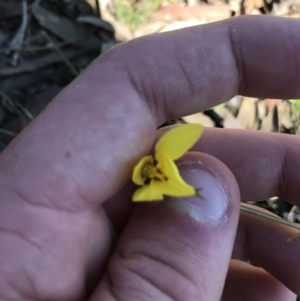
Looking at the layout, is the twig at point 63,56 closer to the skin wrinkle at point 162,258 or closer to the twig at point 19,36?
the twig at point 19,36

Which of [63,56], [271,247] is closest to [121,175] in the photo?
[271,247]

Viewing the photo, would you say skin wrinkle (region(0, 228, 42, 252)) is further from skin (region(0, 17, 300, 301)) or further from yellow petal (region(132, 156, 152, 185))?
yellow petal (region(132, 156, 152, 185))

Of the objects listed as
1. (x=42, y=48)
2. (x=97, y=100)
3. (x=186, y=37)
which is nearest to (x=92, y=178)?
(x=97, y=100)

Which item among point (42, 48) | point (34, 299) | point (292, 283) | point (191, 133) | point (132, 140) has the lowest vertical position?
point (292, 283)

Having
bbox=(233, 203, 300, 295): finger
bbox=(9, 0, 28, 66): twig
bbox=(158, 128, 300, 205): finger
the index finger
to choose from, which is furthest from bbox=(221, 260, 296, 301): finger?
bbox=(9, 0, 28, 66): twig

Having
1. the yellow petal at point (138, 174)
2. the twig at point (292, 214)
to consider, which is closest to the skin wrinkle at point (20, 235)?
the yellow petal at point (138, 174)

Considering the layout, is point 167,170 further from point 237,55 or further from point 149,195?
point 237,55

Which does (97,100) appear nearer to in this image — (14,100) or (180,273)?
(180,273)
